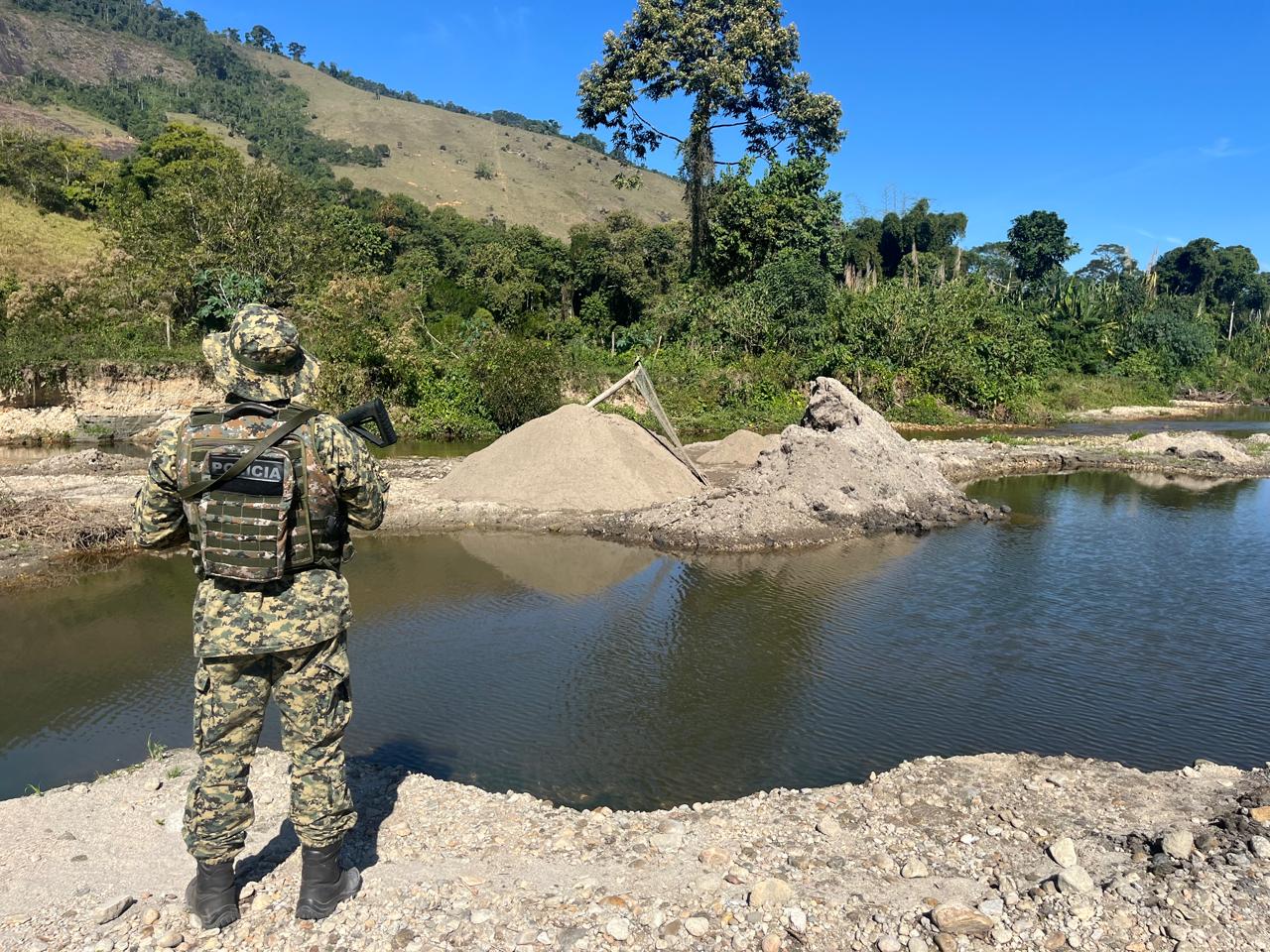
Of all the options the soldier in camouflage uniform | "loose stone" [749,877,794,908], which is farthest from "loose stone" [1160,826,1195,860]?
the soldier in camouflage uniform

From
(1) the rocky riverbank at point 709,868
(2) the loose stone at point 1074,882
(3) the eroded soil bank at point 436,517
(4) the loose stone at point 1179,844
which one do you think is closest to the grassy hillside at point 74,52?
(3) the eroded soil bank at point 436,517

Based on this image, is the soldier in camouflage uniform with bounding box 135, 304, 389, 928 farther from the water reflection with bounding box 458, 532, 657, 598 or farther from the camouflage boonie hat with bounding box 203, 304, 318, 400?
the water reflection with bounding box 458, 532, 657, 598

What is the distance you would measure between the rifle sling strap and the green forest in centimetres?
1769

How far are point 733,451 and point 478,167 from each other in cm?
7854

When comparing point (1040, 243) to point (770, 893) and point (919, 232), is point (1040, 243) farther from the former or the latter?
point (770, 893)

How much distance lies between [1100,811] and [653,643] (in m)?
3.90

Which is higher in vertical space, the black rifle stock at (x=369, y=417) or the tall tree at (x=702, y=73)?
the tall tree at (x=702, y=73)

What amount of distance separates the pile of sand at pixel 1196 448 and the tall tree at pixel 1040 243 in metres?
29.3

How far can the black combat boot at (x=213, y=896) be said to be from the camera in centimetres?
288

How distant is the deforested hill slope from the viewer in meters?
74.7

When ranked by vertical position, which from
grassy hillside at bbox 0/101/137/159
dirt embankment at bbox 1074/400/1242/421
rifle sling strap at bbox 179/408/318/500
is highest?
grassy hillside at bbox 0/101/137/159

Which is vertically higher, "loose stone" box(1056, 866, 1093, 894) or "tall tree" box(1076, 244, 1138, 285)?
"tall tree" box(1076, 244, 1138, 285)

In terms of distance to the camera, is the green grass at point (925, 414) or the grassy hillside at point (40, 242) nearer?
the green grass at point (925, 414)

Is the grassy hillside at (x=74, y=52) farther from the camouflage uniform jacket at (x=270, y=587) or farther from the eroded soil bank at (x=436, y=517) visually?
the camouflage uniform jacket at (x=270, y=587)
